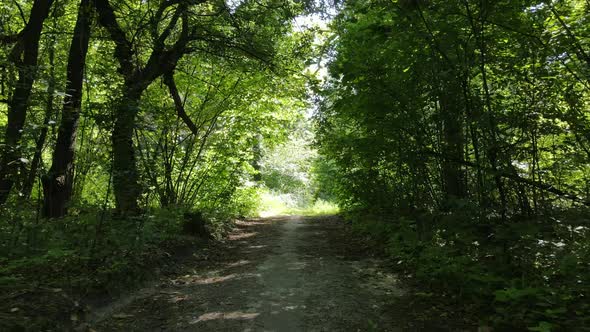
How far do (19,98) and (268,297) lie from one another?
166 inches

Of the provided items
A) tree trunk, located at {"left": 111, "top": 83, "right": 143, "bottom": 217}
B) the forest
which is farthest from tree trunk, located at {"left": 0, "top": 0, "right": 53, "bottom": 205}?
tree trunk, located at {"left": 111, "top": 83, "right": 143, "bottom": 217}

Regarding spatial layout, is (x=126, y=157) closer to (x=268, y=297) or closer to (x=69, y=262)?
(x=69, y=262)

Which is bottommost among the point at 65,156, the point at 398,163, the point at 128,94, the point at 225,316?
the point at 225,316

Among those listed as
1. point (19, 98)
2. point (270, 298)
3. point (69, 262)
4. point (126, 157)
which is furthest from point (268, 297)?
point (19, 98)

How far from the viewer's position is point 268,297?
507 centimetres

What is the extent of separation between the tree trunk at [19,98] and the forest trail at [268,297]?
230 cm

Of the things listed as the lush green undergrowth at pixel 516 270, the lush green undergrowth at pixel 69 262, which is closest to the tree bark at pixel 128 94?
the lush green undergrowth at pixel 69 262

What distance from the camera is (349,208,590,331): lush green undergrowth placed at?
3.46 meters

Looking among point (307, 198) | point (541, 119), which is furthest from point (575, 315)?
point (307, 198)

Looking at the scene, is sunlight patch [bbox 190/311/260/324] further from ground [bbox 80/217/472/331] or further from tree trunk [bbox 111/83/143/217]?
tree trunk [bbox 111/83/143/217]

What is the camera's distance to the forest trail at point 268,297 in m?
4.23

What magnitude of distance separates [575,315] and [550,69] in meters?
3.06

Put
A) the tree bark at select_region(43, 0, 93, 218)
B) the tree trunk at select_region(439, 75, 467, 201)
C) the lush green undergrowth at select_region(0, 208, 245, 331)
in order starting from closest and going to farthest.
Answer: the lush green undergrowth at select_region(0, 208, 245, 331) < the tree trunk at select_region(439, 75, 467, 201) < the tree bark at select_region(43, 0, 93, 218)

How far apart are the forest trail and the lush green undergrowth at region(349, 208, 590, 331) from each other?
2.55 feet
